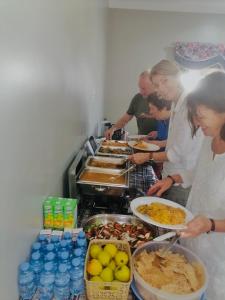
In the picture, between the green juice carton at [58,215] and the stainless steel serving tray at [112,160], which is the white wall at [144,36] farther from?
the green juice carton at [58,215]

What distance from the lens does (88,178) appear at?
1415 millimetres

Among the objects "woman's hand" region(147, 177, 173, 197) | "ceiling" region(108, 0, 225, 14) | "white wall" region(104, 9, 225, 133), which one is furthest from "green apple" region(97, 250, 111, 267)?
"ceiling" region(108, 0, 225, 14)

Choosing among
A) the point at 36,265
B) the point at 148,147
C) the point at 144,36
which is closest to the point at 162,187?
the point at 36,265

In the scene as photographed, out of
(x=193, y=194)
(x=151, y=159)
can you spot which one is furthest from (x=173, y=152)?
(x=193, y=194)

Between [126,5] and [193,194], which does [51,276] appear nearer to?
[193,194]

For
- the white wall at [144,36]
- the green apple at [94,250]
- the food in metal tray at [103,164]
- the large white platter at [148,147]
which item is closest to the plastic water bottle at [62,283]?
the green apple at [94,250]

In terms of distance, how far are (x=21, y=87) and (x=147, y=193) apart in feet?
2.84

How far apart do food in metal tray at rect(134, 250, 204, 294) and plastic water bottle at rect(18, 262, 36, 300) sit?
1.08 ft

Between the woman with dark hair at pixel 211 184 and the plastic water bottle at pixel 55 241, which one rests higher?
the woman with dark hair at pixel 211 184

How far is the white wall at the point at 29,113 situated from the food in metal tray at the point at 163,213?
1.34ft

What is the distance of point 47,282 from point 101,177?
0.72 meters

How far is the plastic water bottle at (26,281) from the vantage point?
81 centimetres

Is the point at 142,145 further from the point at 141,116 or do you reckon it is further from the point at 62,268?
the point at 62,268

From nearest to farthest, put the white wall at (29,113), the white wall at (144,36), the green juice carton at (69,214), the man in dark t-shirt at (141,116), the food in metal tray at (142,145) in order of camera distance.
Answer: the white wall at (29,113)
the green juice carton at (69,214)
the food in metal tray at (142,145)
the man in dark t-shirt at (141,116)
the white wall at (144,36)
